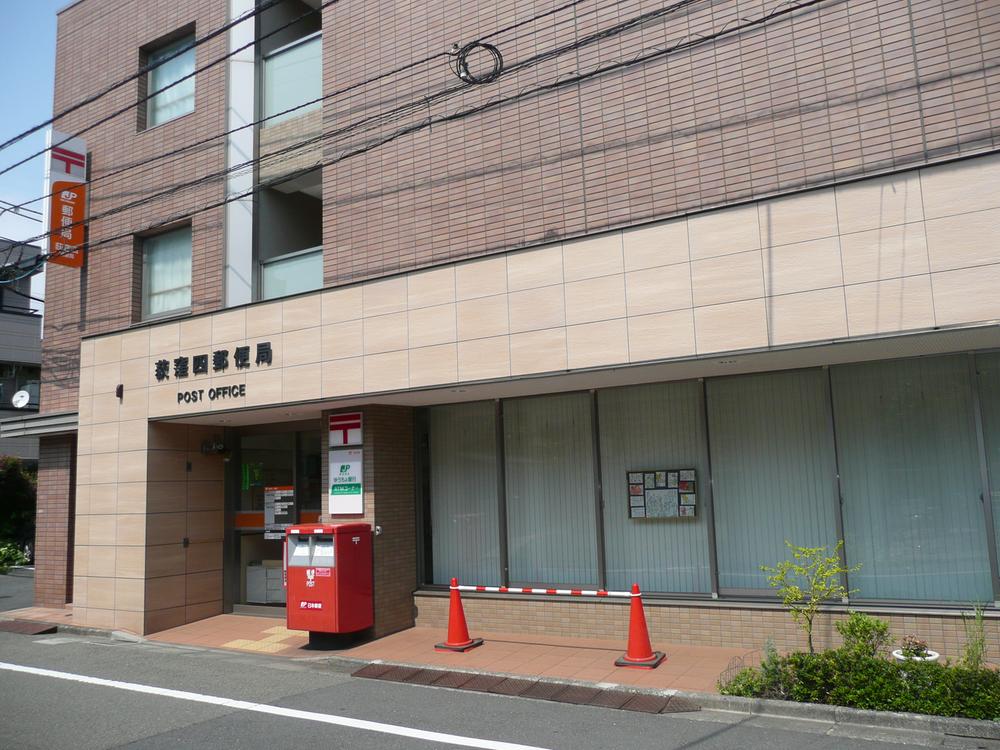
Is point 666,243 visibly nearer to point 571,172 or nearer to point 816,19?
point 571,172

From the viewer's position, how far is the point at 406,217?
482 inches

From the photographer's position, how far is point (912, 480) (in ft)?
30.7

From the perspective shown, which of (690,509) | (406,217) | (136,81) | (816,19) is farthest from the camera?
(136,81)

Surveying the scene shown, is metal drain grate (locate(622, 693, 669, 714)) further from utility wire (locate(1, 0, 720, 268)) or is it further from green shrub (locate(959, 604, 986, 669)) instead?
utility wire (locate(1, 0, 720, 268))

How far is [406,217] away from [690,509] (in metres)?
5.85

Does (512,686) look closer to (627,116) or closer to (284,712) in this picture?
(284,712)

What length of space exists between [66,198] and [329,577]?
386 inches

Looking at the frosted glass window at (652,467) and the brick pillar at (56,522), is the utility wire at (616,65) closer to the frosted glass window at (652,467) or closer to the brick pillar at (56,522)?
the frosted glass window at (652,467)

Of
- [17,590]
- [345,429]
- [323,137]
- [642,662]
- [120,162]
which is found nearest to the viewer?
[642,662]

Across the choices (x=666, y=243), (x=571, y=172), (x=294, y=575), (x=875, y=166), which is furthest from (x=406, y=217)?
(x=875, y=166)

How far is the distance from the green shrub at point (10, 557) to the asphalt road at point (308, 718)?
46.7 ft

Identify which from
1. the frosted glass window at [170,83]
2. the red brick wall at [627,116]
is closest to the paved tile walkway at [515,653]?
the red brick wall at [627,116]

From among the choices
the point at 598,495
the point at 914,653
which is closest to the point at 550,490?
the point at 598,495

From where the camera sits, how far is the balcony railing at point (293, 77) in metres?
14.0
